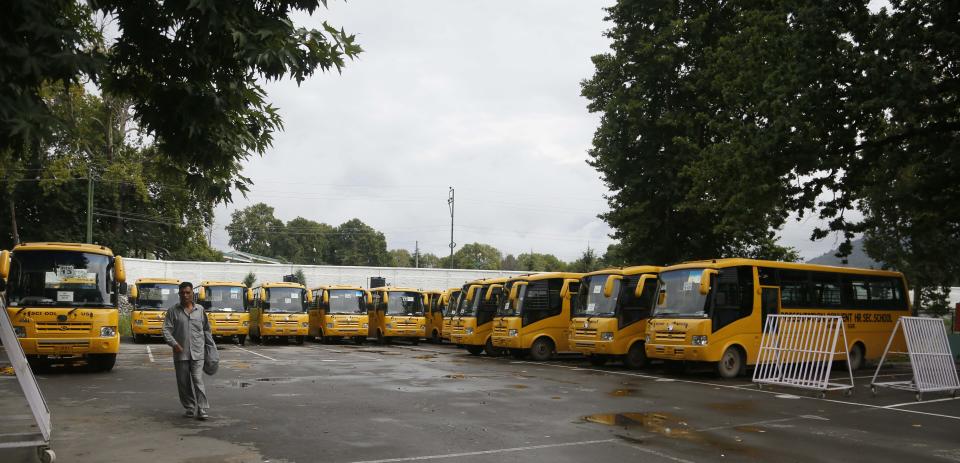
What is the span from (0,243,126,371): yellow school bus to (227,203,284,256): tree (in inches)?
3817

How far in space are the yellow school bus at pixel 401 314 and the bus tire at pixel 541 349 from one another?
10539mm

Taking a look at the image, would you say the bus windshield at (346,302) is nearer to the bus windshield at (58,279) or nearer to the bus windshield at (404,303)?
the bus windshield at (404,303)

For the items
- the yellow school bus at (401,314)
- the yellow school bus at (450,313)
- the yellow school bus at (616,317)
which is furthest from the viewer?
the yellow school bus at (401,314)

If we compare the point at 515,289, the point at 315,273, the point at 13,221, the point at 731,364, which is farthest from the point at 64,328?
the point at 315,273

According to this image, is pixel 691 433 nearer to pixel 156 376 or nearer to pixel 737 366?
pixel 737 366

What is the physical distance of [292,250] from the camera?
373 ft

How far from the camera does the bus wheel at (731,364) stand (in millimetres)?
18125

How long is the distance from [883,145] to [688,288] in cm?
789

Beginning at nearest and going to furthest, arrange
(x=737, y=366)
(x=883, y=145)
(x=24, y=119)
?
(x=24, y=119) < (x=737, y=366) < (x=883, y=145)

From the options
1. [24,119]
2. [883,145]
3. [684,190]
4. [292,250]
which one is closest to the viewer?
[24,119]

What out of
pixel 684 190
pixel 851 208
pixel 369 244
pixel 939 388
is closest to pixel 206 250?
pixel 684 190

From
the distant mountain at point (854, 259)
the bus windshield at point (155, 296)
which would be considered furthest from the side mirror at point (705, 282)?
the bus windshield at point (155, 296)

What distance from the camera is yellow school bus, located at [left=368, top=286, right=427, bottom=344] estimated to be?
109 feet

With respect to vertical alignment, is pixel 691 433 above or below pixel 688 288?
below
